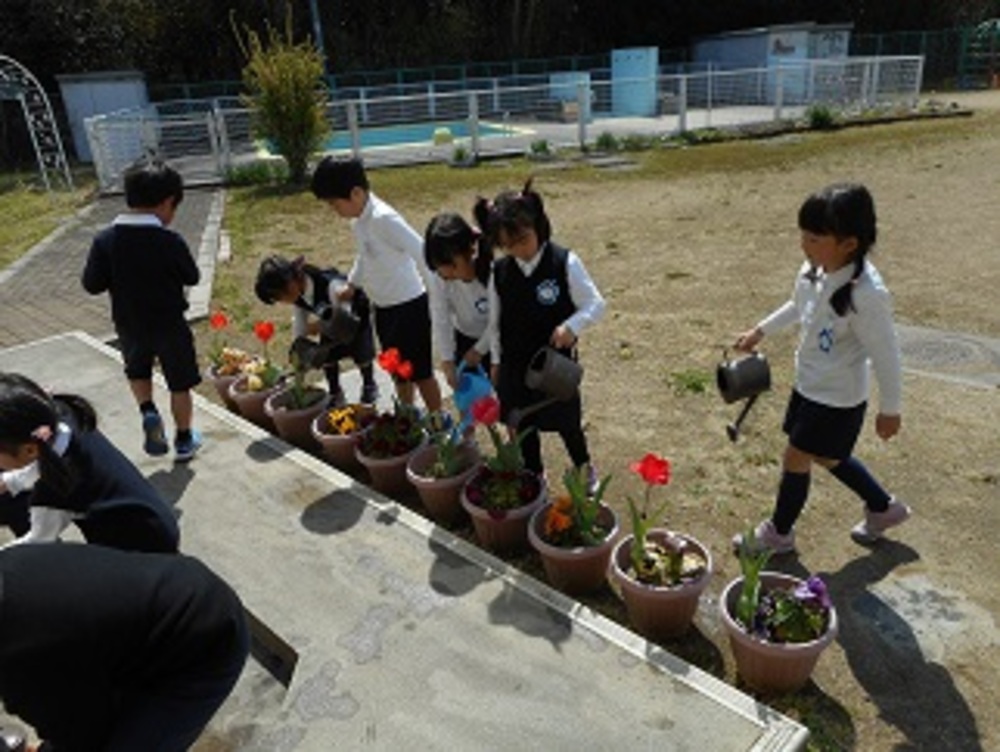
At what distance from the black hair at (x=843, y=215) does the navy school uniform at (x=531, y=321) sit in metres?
0.92

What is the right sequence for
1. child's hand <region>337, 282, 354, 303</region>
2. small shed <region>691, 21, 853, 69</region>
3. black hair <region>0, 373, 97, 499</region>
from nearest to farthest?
1. black hair <region>0, 373, 97, 499</region>
2. child's hand <region>337, 282, 354, 303</region>
3. small shed <region>691, 21, 853, 69</region>

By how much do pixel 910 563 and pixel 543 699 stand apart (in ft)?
5.50

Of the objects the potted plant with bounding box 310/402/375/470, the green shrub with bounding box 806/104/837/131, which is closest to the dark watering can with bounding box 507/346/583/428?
the potted plant with bounding box 310/402/375/470

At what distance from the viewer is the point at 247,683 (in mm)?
2773

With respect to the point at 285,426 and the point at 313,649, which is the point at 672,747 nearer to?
the point at 313,649

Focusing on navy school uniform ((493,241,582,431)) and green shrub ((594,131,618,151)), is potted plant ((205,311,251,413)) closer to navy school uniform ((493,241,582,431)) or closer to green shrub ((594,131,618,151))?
navy school uniform ((493,241,582,431))

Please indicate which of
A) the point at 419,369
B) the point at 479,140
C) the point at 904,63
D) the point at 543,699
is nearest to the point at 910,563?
the point at 543,699

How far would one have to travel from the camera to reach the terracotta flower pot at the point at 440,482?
344cm

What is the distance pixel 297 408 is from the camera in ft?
14.3

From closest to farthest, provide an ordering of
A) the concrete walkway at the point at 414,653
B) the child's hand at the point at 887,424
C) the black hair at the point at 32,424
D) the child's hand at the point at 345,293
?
the black hair at the point at 32,424, the concrete walkway at the point at 414,653, the child's hand at the point at 887,424, the child's hand at the point at 345,293

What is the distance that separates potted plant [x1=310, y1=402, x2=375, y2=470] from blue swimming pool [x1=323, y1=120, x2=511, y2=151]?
1383 cm

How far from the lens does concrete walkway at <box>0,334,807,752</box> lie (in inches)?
92.1

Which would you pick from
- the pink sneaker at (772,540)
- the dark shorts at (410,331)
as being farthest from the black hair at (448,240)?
the pink sneaker at (772,540)

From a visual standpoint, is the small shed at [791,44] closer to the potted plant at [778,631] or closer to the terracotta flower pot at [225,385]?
the terracotta flower pot at [225,385]
